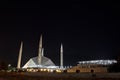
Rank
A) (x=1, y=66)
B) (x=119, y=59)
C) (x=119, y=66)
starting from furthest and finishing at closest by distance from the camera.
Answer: (x=1, y=66), (x=119, y=59), (x=119, y=66)

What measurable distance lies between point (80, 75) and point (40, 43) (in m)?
92.0

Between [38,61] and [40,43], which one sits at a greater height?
[40,43]

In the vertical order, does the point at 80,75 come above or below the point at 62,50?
below

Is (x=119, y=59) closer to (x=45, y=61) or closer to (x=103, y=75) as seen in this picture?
(x=103, y=75)

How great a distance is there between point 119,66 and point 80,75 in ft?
54.2

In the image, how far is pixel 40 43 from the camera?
133 metres

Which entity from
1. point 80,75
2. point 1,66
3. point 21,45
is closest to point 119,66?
point 80,75

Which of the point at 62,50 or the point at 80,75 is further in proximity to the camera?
the point at 62,50

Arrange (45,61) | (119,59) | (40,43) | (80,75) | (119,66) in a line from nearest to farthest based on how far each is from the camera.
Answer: (80,75) → (119,66) → (119,59) → (40,43) → (45,61)

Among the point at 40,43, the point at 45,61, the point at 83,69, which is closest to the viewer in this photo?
the point at 83,69

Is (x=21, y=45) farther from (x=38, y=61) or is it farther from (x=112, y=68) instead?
(x=112, y=68)

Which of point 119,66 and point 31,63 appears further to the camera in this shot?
point 31,63

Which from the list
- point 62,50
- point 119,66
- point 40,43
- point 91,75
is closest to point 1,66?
point 40,43

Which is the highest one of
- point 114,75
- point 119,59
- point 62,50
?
point 62,50
